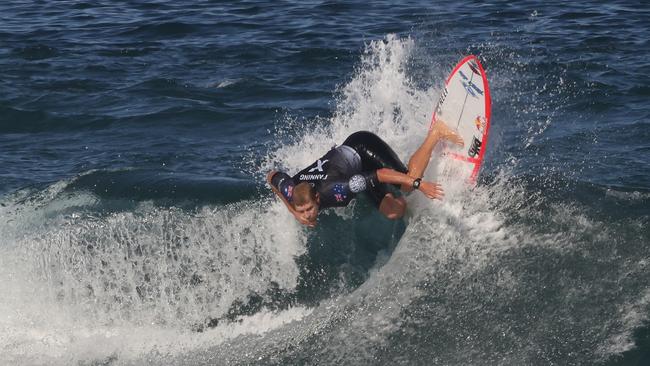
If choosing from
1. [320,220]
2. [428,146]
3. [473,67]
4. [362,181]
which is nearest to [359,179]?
[362,181]

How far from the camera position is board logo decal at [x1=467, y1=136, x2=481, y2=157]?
9062 millimetres

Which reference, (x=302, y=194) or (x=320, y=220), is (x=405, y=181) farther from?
(x=320, y=220)

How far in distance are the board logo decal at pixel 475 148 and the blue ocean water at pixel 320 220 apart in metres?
0.42

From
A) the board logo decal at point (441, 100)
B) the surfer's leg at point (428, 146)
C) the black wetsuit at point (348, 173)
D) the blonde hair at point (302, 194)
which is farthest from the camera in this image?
the board logo decal at point (441, 100)

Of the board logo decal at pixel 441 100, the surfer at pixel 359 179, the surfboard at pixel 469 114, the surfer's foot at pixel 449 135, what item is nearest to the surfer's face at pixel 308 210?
the surfer at pixel 359 179

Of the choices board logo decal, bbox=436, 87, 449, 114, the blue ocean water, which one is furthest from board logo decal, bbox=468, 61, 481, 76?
the blue ocean water

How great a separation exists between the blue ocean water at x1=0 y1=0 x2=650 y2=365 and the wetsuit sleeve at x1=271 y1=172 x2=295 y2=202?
0.83 meters

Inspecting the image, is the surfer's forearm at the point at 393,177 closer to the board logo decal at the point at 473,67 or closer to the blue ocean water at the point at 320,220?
the blue ocean water at the point at 320,220

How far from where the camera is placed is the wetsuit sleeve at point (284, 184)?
8584 millimetres

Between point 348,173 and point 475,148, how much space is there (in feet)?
4.51

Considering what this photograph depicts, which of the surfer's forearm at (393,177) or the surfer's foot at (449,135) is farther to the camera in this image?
the surfer's foot at (449,135)

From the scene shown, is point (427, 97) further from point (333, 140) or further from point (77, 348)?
point (77, 348)

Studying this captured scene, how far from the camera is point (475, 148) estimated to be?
9086 millimetres

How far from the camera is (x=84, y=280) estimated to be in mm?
9172
